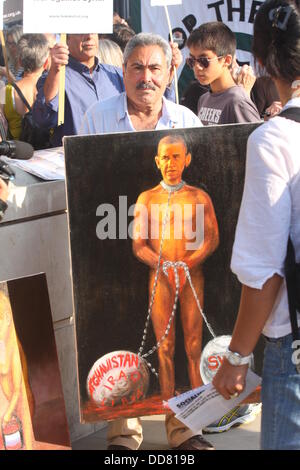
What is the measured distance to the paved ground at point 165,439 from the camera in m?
3.87

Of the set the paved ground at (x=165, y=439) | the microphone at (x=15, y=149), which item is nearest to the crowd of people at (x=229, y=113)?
the paved ground at (x=165, y=439)

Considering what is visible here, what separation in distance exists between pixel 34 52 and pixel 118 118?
172 centimetres

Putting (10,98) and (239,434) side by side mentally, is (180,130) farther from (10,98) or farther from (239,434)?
(10,98)

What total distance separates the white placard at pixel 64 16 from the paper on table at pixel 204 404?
2702 mm

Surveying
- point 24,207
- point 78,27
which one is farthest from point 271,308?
point 78,27

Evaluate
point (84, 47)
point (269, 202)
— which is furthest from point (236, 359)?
point (84, 47)

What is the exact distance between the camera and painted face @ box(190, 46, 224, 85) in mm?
5105

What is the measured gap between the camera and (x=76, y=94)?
522cm

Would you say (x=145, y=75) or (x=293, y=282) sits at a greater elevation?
(x=145, y=75)

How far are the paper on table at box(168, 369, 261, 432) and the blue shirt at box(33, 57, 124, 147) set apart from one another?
294 cm

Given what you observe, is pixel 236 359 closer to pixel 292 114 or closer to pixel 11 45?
pixel 292 114

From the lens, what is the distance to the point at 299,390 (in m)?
1.94

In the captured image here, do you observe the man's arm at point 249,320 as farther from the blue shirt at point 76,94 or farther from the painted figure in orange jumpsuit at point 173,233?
the blue shirt at point 76,94
